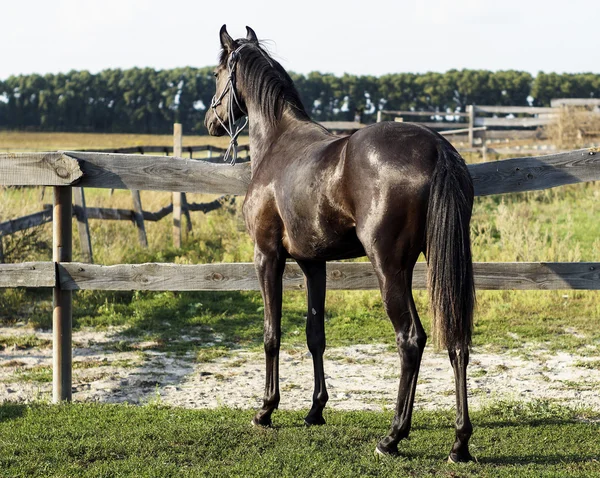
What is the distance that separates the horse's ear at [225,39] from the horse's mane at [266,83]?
0.08 m

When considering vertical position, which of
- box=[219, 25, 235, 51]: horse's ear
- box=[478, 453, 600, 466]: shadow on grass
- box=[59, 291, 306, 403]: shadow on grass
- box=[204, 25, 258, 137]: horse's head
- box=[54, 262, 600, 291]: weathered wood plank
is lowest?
box=[59, 291, 306, 403]: shadow on grass

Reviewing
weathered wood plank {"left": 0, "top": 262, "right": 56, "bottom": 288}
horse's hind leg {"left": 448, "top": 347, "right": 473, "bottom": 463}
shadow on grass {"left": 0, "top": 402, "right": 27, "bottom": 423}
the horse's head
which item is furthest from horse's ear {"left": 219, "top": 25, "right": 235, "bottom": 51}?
shadow on grass {"left": 0, "top": 402, "right": 27, "bottom": 423}

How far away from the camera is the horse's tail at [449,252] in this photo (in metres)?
3.88

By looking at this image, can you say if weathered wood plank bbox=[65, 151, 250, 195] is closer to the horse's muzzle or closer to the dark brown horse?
the horse's muzzle

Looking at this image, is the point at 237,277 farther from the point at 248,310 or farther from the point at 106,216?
the point at 106,216

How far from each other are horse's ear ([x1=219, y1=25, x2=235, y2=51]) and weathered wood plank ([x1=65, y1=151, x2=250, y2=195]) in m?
0.89

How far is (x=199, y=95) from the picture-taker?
215 ft

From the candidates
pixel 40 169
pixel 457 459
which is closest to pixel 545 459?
pixel 457 459

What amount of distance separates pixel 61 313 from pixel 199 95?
61627mm

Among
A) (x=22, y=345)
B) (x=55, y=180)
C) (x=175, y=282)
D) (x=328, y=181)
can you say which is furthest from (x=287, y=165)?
(x=22, y=345)

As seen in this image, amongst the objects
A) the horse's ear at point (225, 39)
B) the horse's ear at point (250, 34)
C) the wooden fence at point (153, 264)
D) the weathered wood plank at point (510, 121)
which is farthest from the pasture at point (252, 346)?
the weathered wood plank at point (510, 121)

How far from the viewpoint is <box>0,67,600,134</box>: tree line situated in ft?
207

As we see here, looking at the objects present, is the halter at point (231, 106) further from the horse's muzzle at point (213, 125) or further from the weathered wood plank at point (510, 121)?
the weathered wood plank at point (510, 121)

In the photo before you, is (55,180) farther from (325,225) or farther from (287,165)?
(325,225)
